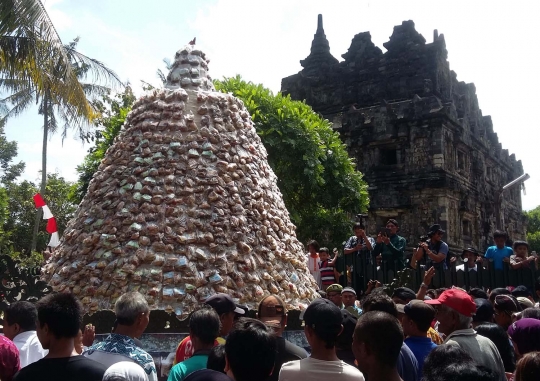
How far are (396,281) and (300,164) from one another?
7375 mm

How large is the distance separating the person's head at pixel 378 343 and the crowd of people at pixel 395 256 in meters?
4.92

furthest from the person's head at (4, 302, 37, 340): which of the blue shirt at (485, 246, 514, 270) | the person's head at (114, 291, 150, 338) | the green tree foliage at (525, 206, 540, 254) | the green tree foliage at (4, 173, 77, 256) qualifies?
the green tree foliage at (525, 206, 540, 254)

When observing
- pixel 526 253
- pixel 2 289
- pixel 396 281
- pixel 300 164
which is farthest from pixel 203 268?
pixel 300 164

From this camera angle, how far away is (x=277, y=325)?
3500 mm

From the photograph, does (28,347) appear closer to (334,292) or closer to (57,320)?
(57,320)

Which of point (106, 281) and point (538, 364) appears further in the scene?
point (106, 281)

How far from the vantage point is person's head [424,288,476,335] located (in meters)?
3.45

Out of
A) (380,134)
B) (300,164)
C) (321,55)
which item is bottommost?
(300,164)

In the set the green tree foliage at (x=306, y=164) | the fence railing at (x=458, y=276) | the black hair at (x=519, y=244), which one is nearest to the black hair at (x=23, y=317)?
the fence railing at (x=458, y=276)

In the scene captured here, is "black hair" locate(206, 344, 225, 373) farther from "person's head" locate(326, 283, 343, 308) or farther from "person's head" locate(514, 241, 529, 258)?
"person's head" locate(514, 241, 529, 258)

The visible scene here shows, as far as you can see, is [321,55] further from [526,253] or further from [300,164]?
[526,253]

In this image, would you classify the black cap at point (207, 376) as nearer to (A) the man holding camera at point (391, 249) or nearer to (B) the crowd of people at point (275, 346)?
(B) the crowd of people at point (275, 346)

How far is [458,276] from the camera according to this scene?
24.1ft

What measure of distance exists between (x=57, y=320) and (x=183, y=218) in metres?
2.59
